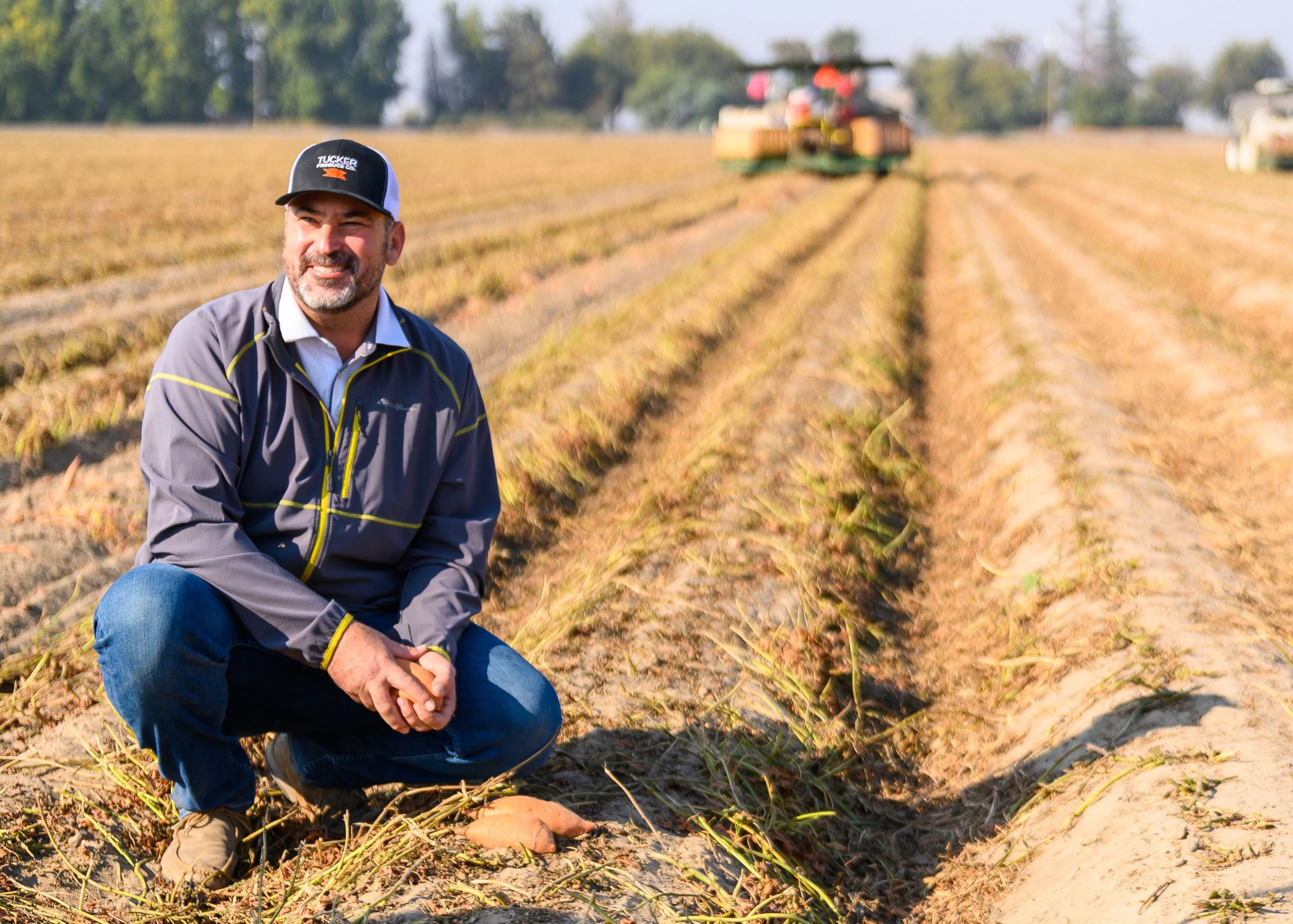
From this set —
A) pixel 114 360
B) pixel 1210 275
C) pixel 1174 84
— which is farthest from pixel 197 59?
pixel 1174 84

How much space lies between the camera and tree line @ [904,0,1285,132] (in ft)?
326

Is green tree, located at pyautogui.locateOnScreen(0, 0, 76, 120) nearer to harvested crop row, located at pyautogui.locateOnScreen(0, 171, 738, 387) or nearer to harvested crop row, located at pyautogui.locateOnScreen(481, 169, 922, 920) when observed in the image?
harvested crop row, located at pyautogui.locateOnScreen(0, 171, 738, 387)

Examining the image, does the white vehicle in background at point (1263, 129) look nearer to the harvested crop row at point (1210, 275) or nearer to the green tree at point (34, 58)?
the harvested crop row at point (1210, 275)

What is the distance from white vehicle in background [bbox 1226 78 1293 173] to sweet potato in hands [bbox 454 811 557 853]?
110ft

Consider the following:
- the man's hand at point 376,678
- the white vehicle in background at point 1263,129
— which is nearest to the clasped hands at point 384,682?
the man's hand at point 376,678

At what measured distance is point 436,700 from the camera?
281cm

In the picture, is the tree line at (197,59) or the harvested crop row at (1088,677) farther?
the tree line at (197,59)

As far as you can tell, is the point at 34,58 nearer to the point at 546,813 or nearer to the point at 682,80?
the point at 546,813

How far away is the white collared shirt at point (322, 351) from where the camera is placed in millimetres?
2943

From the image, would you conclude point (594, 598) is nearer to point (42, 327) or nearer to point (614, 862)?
point (614, 862)

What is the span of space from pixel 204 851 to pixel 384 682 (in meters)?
0.63

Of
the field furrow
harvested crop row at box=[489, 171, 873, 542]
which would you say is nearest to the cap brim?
the field furrow

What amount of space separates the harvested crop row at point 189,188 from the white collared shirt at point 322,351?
7.95 meters

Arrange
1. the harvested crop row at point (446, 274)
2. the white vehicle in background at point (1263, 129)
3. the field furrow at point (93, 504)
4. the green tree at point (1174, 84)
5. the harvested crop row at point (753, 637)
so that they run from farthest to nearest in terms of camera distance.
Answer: the green tree at point (1174, 84) < the white vehicle in background at point (1263, 129) < the harvested crop row at point (446, 274) < the field furrow at point (93, 504) < the harvested crop row at point (753, 637)
